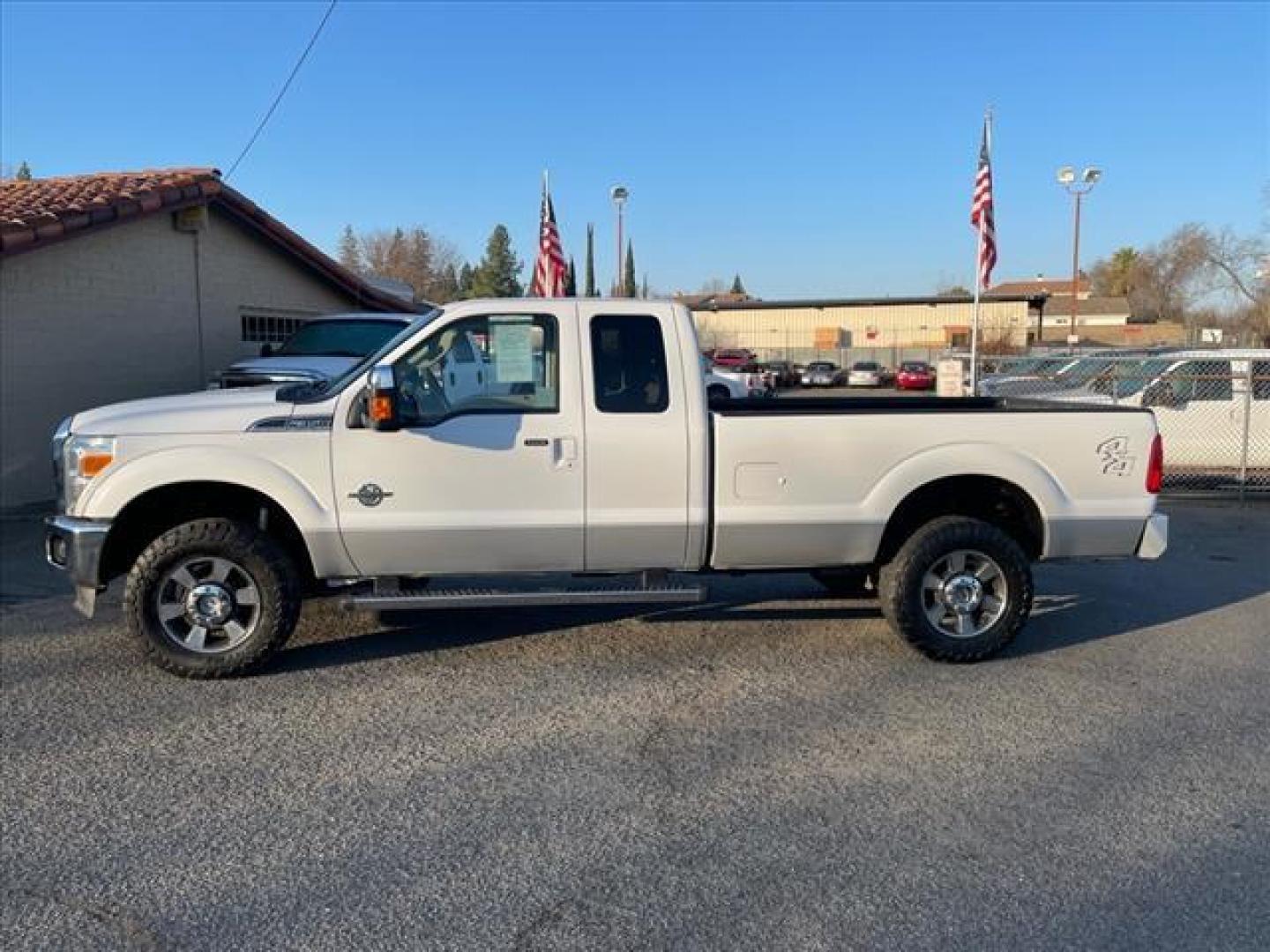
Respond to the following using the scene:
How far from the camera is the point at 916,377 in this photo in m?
42.0

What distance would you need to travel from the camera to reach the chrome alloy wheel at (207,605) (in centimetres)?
525

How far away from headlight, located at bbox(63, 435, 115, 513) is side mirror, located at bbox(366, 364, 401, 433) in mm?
1343

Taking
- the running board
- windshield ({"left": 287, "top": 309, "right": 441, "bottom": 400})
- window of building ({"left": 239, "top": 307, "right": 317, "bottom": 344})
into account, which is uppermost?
window of building ({"left": 239, "top": 307, "right": 317, "bottom": 344})

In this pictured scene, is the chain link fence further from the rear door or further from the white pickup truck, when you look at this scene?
the rear door

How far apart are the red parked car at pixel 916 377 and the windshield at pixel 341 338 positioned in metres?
33.1

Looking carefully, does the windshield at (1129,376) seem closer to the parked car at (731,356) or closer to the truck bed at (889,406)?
the truck bed at (889,406)

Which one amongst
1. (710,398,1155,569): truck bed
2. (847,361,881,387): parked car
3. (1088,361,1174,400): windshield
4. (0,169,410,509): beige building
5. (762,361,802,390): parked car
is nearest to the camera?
(710,398,1155,569): truck bed

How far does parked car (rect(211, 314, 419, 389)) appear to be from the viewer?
10.0 metres

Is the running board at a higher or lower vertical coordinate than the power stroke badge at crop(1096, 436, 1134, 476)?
lower

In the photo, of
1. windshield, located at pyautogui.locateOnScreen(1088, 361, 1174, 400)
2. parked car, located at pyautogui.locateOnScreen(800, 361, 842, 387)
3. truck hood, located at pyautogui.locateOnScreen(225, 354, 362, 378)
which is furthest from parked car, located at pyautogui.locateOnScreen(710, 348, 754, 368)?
truck hood, located at pyautogui.locateOnScreen(225, 354, 362, 378)

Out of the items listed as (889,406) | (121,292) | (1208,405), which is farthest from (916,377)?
(889,406)

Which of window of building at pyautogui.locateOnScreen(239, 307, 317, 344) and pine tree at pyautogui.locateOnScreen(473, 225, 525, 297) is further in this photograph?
pine tree at pyautogui.locateOnScreen(473, 225, 525, 297)

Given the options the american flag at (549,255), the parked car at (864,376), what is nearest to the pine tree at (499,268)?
the parked car at (864,376)

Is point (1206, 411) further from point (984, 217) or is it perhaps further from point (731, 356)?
point (731, 356)
